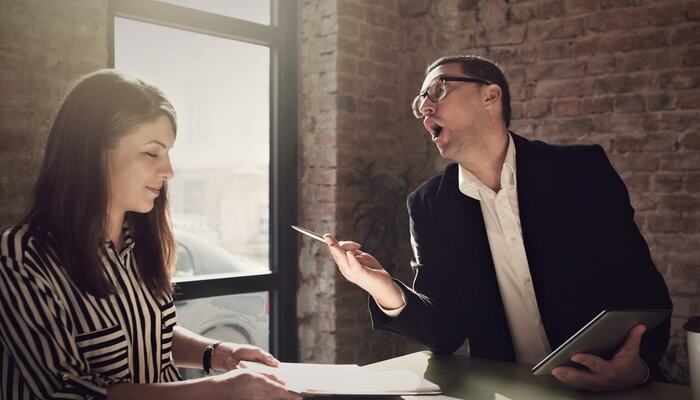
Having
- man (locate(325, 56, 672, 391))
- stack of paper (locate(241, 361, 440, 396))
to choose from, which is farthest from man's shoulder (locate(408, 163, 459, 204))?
stack of paper (locate(241, 361, 440, 396))

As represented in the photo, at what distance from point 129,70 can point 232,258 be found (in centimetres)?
108

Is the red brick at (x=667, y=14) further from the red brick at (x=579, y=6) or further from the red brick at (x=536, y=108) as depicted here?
the red brick at (x=536, y=108)

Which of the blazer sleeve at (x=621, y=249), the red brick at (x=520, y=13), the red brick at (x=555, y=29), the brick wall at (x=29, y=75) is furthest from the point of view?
the red brick at (x=520, y=13)

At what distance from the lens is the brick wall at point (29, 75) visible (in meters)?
2.48

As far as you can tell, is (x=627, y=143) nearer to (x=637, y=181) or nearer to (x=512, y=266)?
(x=637, y=181)

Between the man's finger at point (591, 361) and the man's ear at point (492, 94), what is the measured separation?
104 cm

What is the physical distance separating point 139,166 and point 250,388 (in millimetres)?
625

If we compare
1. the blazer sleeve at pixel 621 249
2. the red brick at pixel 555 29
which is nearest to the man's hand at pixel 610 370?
the blazer sleeve at pixel 621 249

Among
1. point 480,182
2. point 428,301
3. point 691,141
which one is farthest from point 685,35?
point 428,301

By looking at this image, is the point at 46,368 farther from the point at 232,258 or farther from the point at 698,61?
the point at 698,61

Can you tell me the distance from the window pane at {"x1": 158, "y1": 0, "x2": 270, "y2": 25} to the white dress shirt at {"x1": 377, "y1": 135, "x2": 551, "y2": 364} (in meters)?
1.95

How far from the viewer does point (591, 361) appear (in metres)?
1.51

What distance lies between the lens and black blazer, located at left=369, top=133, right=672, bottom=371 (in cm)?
200

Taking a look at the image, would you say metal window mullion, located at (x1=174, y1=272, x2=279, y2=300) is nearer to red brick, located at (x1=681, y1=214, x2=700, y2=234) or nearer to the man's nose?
the man's nose
